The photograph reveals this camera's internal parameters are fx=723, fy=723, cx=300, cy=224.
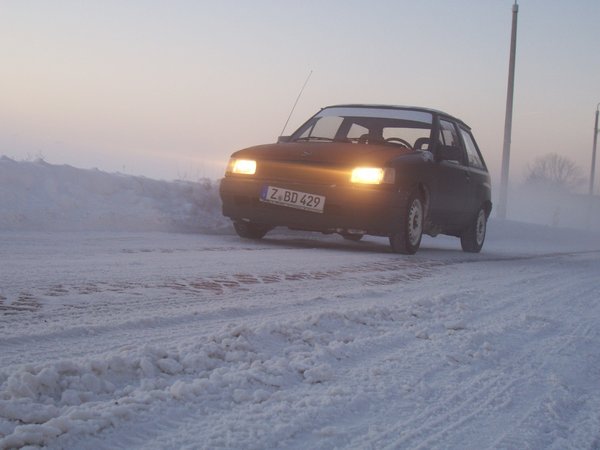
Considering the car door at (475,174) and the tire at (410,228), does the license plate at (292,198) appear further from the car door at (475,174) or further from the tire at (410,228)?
the car door at (475,174)

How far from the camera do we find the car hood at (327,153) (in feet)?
23.4

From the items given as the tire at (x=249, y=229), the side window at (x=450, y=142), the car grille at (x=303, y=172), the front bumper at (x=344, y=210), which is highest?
the side window at (x=450, y=142)

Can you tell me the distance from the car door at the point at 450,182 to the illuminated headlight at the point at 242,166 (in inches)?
78.2

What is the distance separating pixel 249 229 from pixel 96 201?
1.93m

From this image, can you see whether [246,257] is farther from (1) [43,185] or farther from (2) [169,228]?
(1) [43,185]

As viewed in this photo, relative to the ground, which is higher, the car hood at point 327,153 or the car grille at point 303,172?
the car hood at point 327,153

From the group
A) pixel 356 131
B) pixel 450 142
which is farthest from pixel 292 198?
pixel 450 142

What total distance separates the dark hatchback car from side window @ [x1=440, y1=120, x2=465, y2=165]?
1 centimetres

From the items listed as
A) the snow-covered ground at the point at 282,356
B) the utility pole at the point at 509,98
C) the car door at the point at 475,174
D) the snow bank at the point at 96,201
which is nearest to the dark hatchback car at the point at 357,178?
the car door at the point at 475,174

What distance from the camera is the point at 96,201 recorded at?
28.1 ft

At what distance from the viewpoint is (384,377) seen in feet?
7.78

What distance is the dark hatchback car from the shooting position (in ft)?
23.2

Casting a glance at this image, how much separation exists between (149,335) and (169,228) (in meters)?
6.01

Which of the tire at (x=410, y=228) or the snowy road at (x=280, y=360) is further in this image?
the tire at (x=410, y=228)
